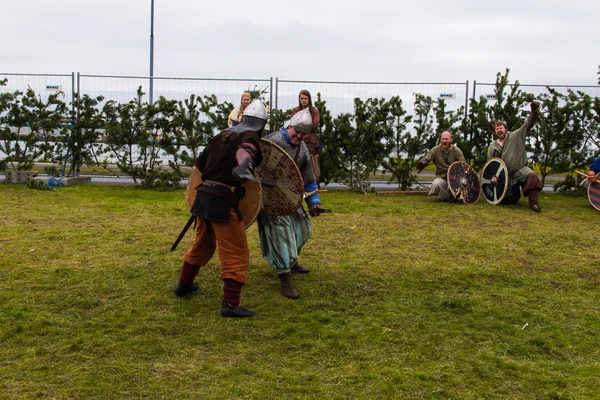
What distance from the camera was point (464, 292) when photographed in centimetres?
504

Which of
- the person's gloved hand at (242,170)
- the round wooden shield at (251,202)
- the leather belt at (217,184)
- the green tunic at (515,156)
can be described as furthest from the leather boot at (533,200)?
the person's gloved hand at (242,170)

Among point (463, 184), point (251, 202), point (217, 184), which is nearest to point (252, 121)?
point (217, 184)

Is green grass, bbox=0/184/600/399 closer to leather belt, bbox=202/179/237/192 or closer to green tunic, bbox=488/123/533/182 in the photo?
leather belt, bbox=202/179/237/192

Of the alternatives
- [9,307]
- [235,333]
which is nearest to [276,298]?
[235,333]

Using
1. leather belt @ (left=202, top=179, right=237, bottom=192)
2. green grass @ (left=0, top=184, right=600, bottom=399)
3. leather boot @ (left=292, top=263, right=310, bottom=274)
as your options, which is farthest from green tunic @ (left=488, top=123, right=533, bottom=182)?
leather belt @ (left=202, top=179, right=237, bottom=192)

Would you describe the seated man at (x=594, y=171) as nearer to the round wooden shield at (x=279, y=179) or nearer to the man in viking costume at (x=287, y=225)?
the man in viking costume at (x=287, y=225)

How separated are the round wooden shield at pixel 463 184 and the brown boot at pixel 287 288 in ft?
19.0

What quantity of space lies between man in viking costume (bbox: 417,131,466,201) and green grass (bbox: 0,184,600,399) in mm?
2745

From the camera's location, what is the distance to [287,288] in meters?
4.89

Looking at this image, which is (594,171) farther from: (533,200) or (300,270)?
(300,270)

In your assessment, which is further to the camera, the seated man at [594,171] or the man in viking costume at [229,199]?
the seated man at [594,171]

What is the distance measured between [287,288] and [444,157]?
6387 mm

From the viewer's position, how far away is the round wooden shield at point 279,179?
4.66 metres

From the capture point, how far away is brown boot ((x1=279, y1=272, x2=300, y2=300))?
4824mm
